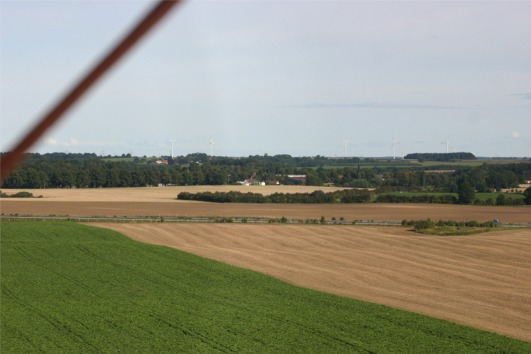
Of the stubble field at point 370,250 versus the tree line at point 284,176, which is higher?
the tree line at point 284,176

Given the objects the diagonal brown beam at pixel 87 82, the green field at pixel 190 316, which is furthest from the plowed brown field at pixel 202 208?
the diagonal brown beam at pixel 87 82

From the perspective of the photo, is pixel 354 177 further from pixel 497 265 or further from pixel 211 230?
pixel 497 265

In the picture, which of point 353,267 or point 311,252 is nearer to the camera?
point 353,267

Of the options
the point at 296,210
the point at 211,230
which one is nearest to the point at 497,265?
the point at 211,230

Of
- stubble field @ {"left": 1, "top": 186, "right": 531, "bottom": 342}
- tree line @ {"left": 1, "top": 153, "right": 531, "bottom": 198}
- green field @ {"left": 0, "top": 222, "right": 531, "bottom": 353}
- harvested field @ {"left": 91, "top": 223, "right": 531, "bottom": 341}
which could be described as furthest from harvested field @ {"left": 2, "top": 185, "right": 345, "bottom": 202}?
green field @ {"left": 0, "top": 222, "right": 531, "bottom": 353}

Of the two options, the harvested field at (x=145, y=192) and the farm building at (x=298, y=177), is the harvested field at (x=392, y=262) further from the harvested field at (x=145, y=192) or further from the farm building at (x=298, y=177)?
the farm building at (x=298, y=177)

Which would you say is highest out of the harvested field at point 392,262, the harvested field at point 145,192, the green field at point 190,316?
the harvested field at point 145,192

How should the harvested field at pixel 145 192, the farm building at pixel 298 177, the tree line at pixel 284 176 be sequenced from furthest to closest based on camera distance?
the farm building at pixel 298 177 < the harvested field at pixel 145 192 < the tree line at pixel 284 176
